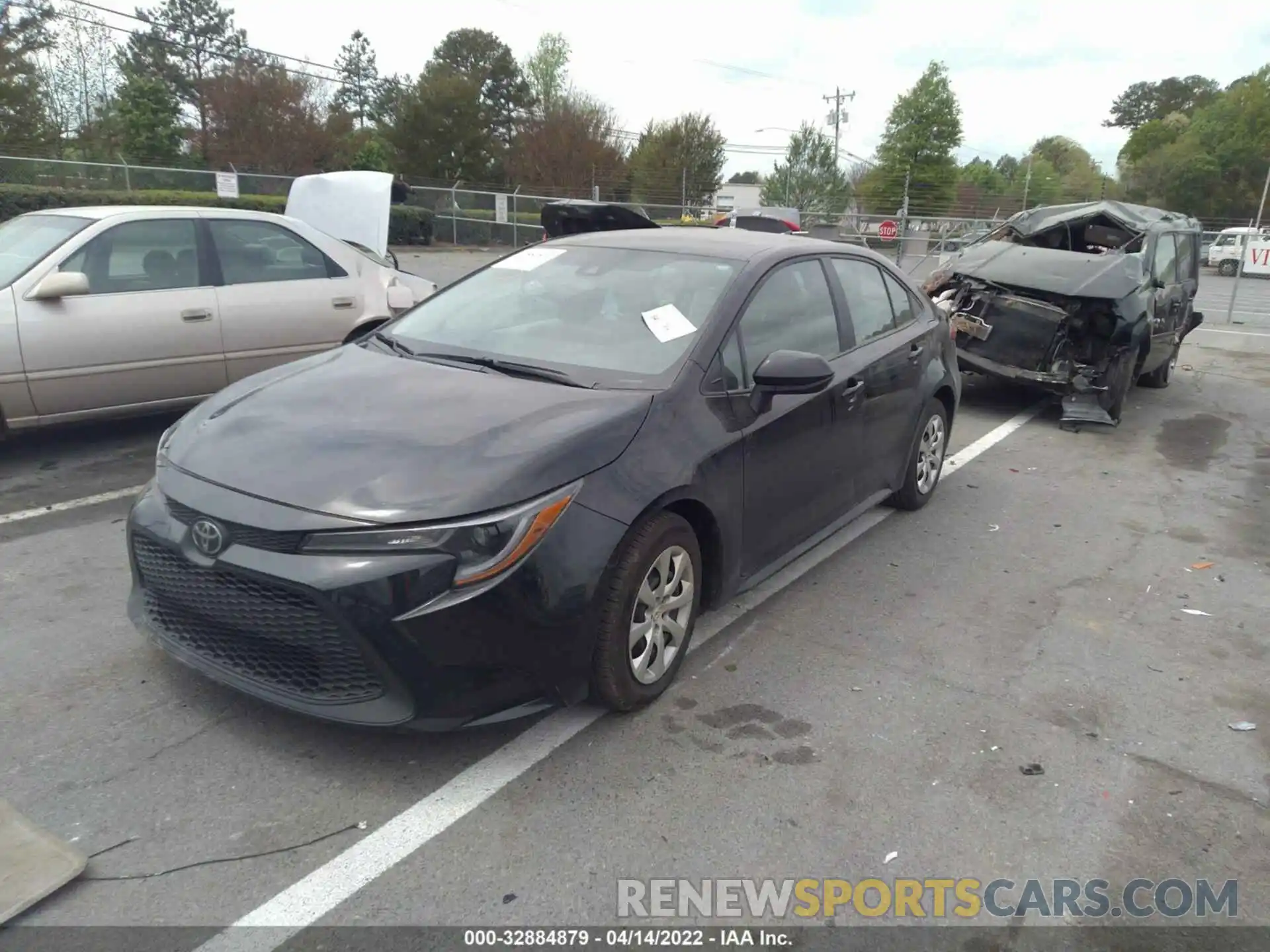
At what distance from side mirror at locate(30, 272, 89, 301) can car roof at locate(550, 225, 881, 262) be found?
2964 millimetres

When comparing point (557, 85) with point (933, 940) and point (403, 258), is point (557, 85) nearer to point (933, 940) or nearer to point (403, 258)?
point (403, 258)

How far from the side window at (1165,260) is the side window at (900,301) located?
4808 mm

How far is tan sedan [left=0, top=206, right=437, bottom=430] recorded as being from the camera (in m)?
5.45

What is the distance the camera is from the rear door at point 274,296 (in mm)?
6320

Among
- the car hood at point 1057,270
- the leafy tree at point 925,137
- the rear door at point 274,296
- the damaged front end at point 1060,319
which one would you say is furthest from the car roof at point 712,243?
the leafy tree at point 925,137

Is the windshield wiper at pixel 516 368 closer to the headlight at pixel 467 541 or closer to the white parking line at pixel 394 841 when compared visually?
the headlight at pixel 467 541

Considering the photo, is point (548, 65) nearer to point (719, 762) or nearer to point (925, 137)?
point (925, 137)

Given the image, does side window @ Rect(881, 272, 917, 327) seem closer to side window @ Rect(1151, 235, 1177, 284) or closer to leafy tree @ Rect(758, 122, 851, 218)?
side window @ Rect(1151, 235, 1177, 284)

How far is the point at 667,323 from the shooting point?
3791mm

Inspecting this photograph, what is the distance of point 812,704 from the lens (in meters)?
3.50

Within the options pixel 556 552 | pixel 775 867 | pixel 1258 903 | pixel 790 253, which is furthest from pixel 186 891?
pixel 790 253

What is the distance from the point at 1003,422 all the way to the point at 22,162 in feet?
70.1

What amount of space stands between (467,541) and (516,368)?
111 centimetres

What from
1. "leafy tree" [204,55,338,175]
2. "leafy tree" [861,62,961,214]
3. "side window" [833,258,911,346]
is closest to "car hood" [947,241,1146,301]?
"side window" [833,258,911,346]
